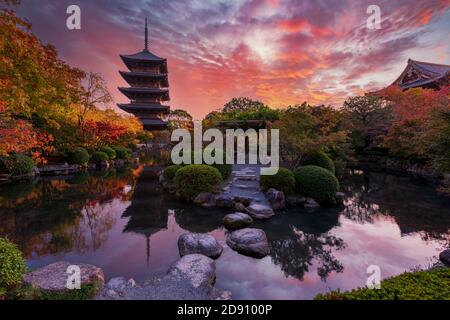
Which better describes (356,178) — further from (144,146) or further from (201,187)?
(144,146)

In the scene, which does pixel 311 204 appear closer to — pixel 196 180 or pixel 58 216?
pixel 196 180

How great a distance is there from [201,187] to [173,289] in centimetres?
497

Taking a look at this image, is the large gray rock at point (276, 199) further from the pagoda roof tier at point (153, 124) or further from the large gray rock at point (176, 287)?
the pagoda roof tier at point (153, 124)

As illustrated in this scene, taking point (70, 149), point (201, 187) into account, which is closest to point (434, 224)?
→ point (201, 187)

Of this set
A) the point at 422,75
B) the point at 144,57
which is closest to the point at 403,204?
the point at 422,75

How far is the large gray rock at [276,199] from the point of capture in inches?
296

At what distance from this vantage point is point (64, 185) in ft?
35.9

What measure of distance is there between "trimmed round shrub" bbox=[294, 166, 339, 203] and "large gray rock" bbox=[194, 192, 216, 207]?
3203 mm

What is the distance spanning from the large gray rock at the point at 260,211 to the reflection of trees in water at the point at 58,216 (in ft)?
13.2

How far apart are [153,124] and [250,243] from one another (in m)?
28.0

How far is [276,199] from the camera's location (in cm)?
757

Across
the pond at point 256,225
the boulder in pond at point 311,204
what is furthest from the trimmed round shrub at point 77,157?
the boulder in pond at point 311,204

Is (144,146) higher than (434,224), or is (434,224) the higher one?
(144,146)

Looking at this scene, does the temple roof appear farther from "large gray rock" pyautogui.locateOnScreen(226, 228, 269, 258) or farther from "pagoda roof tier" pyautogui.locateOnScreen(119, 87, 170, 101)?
"large gray rock" pyautogui.locateOnScreen(226, 228, 269, 258)
